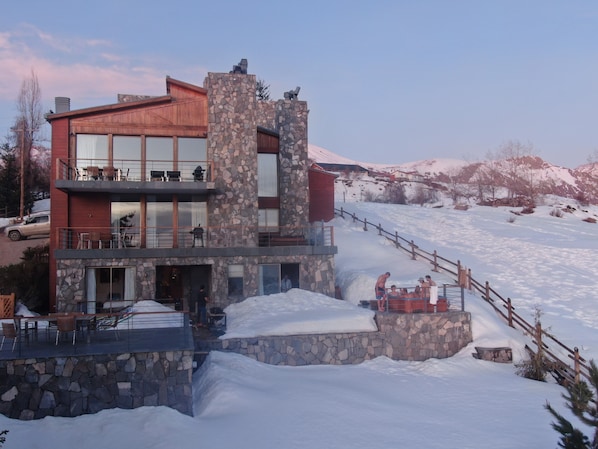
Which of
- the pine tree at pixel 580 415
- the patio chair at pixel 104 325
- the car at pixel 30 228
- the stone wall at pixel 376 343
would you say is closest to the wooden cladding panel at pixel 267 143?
the stone wall at pixel 376 343

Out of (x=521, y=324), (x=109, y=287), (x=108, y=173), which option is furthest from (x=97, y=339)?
(x=521, y=324)

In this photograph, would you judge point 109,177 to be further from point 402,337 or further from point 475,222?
point 475,222

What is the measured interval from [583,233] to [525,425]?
2842 centimetres

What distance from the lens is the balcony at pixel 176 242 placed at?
19.8 m

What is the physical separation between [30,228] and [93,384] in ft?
69.6

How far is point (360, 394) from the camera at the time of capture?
12500mm

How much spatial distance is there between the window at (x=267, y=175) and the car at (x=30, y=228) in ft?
41.3

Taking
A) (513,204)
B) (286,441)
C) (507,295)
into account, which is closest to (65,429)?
(286,441)

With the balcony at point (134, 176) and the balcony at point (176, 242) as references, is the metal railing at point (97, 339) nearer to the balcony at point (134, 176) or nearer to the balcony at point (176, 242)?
the balcony at point (176, 242)

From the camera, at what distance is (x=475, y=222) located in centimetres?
3775

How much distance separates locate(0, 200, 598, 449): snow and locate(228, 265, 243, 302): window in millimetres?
1163

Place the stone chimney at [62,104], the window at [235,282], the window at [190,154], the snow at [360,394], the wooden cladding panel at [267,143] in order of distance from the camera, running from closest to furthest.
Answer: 1. the snow at [360,394]
2. the window at [235,282]
3. the window at [190,154]
4. the stone chimney at [62,104]
5. the wooden cladding panel at [267,143]

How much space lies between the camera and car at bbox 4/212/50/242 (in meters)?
28.7

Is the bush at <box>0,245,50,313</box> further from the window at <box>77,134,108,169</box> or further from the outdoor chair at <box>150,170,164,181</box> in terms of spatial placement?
the outdoor chair at <box>150,170,164,181</box>
